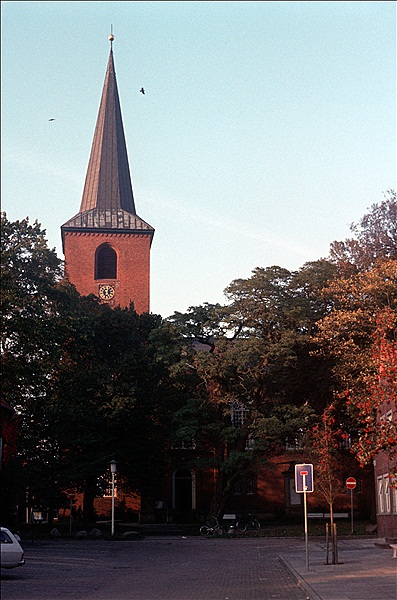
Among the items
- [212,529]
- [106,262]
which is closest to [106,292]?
[106,262]

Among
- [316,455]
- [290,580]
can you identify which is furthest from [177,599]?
[316,455]

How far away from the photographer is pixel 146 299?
6738 cm

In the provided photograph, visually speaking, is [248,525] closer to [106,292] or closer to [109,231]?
[106,292]

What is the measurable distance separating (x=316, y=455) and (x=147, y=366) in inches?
562

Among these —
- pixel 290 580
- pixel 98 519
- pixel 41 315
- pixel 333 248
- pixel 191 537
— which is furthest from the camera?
pixel 98 519

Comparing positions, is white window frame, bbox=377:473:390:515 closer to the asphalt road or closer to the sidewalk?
the sidewalk

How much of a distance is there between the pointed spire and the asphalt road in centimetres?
3436

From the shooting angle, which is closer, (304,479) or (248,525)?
(304,479)

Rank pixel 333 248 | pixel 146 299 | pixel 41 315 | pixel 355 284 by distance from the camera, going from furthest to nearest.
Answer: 1. pixel 146 299
2. pixel 333 248
3. pixel 355 284
4. pixel 41 315

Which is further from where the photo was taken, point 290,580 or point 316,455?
point 316,455

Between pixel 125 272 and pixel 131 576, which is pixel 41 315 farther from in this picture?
pixel 125 272

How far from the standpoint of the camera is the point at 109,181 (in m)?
69.4

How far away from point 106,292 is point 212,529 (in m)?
25.3

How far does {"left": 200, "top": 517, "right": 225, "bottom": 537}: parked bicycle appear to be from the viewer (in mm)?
46281
